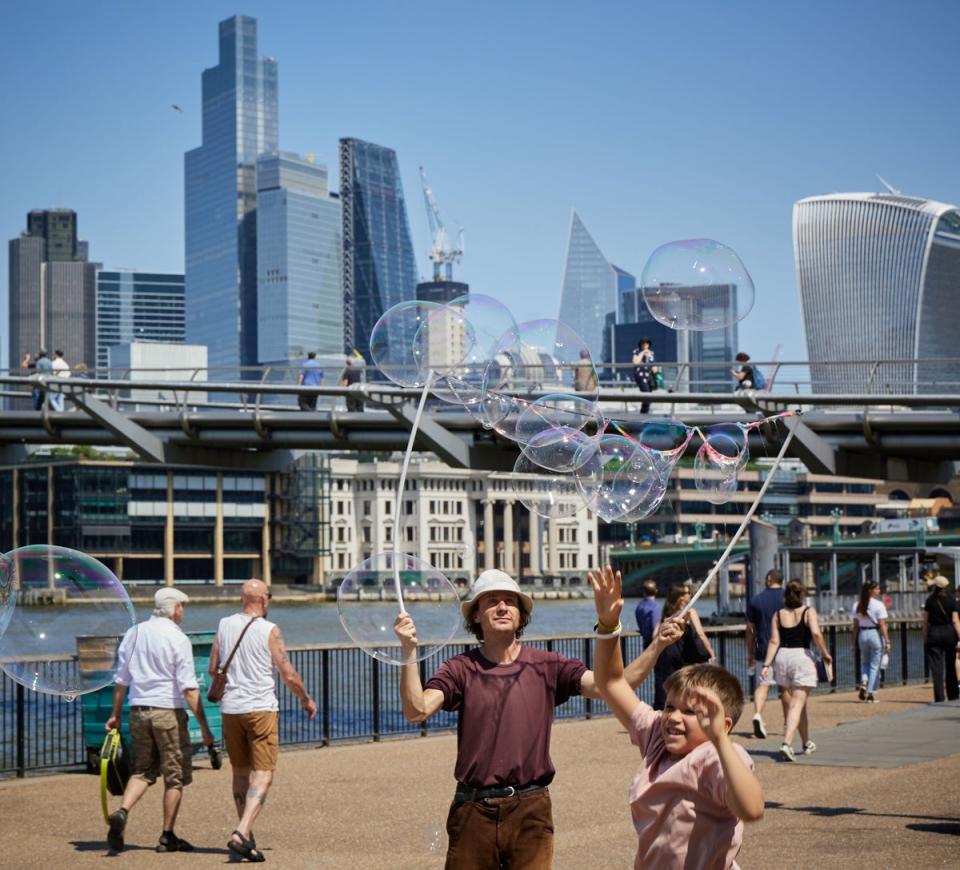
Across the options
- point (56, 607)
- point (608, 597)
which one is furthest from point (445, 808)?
point (608, 597)

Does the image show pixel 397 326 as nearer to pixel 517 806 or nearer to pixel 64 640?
pixel 64 640

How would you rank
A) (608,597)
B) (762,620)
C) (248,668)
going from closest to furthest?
1. (608,597)
2. (248,668)
3. (762,620)

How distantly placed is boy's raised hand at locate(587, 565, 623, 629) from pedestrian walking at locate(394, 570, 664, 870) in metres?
0.36

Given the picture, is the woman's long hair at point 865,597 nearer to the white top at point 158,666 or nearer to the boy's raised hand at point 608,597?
the white top at point 158,666

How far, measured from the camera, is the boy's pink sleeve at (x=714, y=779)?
17.3 feet

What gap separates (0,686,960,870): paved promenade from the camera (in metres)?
10.1

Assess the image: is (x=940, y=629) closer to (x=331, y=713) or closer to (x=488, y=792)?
(x=331, y=713)

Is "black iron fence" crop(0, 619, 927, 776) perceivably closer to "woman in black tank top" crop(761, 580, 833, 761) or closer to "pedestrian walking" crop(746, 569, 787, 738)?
"pedestrian walking" crop(746, 569, 787, 738)

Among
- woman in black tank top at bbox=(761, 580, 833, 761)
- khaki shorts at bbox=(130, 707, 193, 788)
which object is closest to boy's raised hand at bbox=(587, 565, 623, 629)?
khaki shorts at bbox=(130, 707, 193, 788)

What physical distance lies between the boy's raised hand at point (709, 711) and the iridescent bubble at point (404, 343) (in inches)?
262

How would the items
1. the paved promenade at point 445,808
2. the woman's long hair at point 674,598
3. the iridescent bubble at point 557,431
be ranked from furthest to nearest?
1. the woman's long hair at point 674,598
2. the iridescent bubble at point 557,431
3. the paved promenade at point 445,808

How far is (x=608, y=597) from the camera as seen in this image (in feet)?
19.3

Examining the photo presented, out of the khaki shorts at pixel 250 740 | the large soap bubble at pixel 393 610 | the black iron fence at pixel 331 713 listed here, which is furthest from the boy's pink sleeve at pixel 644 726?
the black iron fence at pixel 331 713

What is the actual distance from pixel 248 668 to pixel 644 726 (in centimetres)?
534
